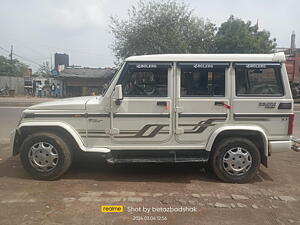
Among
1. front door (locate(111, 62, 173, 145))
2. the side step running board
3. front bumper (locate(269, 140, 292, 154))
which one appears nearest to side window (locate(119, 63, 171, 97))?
front door (locate(111, 62, 173, 145))

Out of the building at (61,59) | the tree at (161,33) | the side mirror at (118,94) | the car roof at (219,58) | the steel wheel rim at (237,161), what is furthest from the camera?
the building at (61,59)

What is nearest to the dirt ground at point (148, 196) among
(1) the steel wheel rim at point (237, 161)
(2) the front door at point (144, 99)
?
(1) the steel wheel rim at point (237, 161)

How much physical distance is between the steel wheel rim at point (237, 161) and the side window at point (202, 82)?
101cm

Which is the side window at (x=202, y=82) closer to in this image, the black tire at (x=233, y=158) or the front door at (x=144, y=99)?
the front door at (x=144, y=99)

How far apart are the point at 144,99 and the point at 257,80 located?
1.89 m

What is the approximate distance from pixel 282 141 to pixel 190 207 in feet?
6.64

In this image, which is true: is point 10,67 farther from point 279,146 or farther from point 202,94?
point 279,146

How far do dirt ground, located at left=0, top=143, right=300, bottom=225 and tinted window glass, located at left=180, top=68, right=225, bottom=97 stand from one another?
1525 mm

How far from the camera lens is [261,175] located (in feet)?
15.5

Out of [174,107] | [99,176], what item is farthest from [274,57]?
[99,176]

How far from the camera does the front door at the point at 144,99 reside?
421 centimetres

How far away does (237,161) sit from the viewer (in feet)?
14.1

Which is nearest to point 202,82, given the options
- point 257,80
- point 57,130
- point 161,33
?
point 257,80

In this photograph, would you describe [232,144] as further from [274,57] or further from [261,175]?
[274,57]
